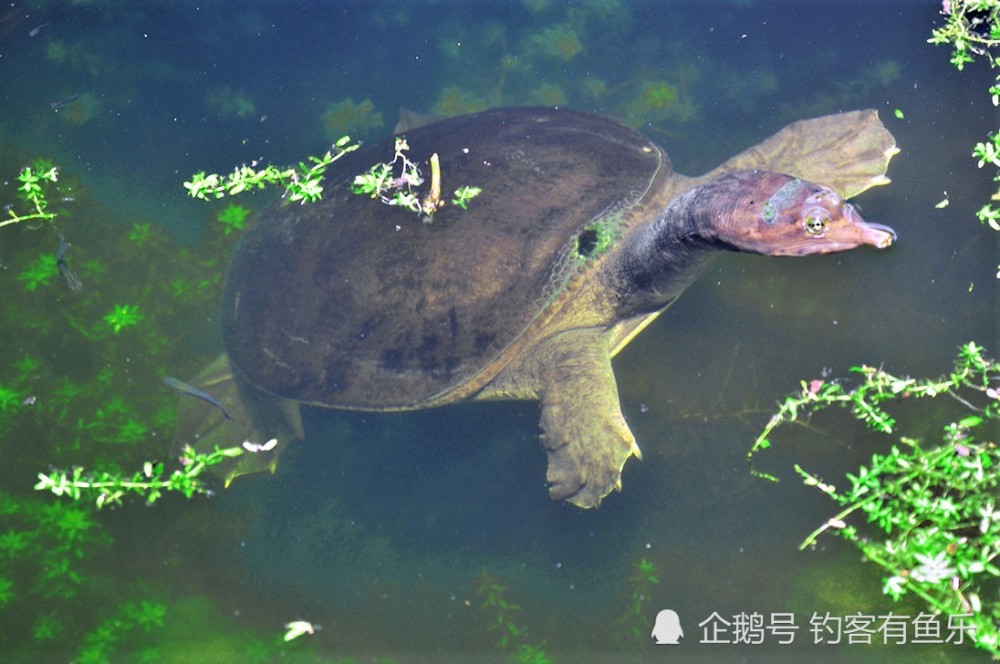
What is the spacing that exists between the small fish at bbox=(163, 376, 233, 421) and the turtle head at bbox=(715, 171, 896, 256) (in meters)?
2.40

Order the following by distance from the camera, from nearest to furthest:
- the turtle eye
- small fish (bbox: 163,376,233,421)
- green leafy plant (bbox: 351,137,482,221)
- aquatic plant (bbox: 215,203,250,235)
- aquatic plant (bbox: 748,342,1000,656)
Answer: the turtle eye < aquatic plant (bbox: 748,342,1000,656) < green leafy plant (bbox: 351,137,482,221) < small fish (bbox: 163,376,233,421) < aquatic plant (bbox: 215,203,250,235)

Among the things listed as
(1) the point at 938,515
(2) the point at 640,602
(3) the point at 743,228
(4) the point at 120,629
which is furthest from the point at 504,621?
(3) the point at 743,228

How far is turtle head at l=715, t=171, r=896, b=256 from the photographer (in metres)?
2.13

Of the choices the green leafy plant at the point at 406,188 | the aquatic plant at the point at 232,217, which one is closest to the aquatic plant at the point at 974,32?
the green leafy plant at the point at 406,188

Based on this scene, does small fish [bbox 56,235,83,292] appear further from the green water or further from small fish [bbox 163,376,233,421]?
small fish [bbox 163,376,233,421]

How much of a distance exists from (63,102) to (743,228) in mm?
3853

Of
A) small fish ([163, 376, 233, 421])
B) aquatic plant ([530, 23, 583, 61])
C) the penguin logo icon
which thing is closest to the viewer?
the penguin logo icon

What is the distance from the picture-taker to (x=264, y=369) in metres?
3.32

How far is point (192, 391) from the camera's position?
3.62 metres

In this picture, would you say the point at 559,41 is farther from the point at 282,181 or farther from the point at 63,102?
the point at 63,102

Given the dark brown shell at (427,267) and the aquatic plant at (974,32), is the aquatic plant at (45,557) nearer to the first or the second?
the dark brown shell at (427,267)

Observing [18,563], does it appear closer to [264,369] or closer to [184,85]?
[264,369]

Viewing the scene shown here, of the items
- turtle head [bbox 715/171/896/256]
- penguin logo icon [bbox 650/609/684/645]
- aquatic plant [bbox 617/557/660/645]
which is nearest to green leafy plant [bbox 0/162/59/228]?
turtle head [bbox 715/171/896/256]

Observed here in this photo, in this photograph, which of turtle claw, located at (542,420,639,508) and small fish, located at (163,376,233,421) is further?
small fish, located at (163,376,233,421)
